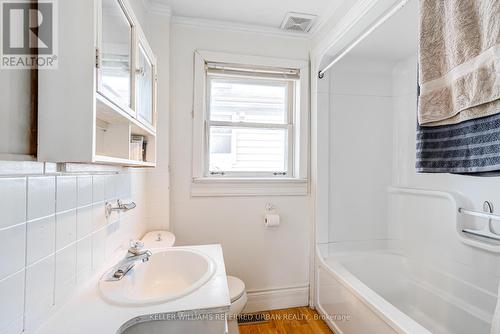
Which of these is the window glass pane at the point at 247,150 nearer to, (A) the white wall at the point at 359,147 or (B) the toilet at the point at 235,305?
(A) the white wall at the point at 359,147

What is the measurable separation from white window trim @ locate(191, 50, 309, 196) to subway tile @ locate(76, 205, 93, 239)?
36.8 inches

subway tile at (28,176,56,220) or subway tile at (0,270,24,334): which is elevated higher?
subway tile at (28,176,56,220)

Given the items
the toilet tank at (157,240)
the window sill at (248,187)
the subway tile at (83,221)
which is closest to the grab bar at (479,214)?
the window sill at (248,187)

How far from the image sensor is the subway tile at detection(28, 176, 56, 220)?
2.11 ft

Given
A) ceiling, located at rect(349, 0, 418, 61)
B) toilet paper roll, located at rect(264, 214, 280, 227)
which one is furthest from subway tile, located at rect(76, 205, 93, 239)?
ceiling, located at rect(349, 0, 418, 61)

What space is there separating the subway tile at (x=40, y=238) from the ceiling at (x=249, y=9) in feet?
5.42

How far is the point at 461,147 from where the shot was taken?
942mm

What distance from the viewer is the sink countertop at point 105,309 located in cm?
70

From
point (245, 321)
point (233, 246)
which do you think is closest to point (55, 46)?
point (233, 246)

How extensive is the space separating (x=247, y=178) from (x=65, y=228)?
4.25 feet

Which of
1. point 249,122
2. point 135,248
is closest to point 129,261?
point 135,248

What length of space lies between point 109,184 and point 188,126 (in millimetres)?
841

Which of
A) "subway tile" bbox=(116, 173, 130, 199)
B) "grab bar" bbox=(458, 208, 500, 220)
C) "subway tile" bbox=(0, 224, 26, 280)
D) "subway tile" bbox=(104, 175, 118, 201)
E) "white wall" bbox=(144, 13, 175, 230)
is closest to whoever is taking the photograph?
"subway tile" bbox=(0, 224, 26, 280)

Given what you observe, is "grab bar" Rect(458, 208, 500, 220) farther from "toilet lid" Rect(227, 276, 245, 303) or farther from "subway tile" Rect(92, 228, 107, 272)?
"subway tile" Rect(92, 228, 107, 272)
